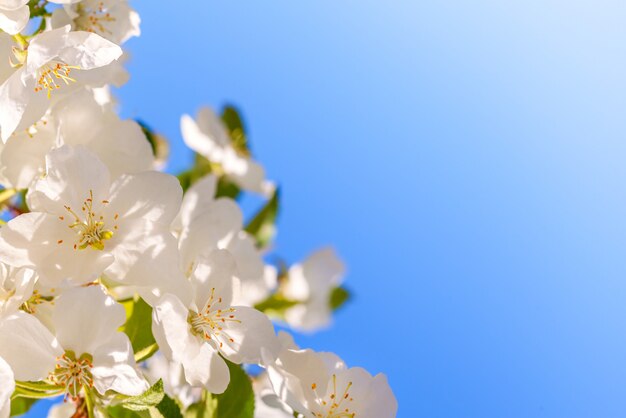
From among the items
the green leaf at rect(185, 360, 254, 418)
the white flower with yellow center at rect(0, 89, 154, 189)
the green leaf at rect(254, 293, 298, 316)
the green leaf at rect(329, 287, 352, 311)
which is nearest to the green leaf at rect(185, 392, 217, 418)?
the green leaf at rect(185, 360, 254, 418)

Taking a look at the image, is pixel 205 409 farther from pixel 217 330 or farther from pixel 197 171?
pixel 197 171

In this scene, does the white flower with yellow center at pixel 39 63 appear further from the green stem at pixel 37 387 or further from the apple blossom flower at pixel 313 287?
the apple blossom flower at pixel 313 287

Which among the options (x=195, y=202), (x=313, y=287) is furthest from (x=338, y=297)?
(x=195, y=202)

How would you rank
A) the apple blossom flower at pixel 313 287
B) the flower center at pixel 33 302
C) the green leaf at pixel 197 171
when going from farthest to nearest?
the apple blossom flower at pixel 313 287, the green leaf at pixel 197 171, the flower center at pixel 33 302

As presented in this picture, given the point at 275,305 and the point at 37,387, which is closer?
the point at 37,387

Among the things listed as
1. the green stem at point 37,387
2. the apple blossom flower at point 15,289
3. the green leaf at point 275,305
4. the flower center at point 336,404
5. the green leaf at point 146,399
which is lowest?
the green stem at point 37,387

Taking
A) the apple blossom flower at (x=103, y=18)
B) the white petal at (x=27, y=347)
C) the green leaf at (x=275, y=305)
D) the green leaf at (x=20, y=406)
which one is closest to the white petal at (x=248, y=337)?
the white petal at (x=27, y=347)
